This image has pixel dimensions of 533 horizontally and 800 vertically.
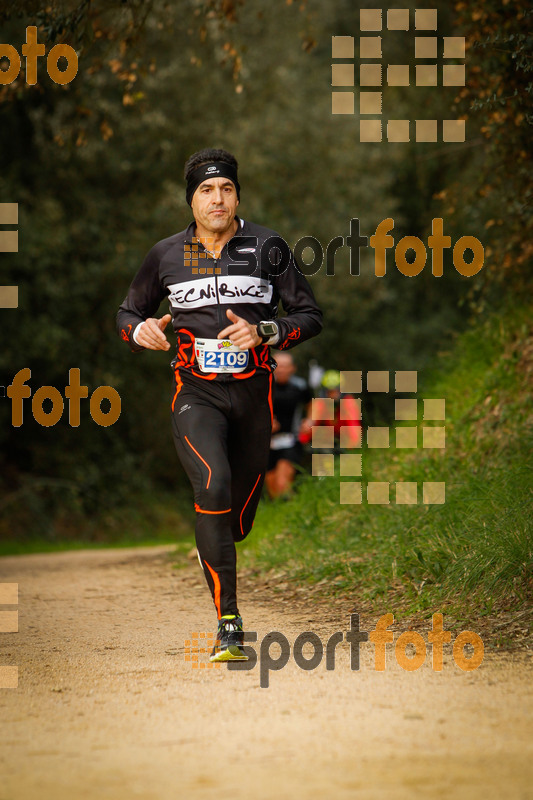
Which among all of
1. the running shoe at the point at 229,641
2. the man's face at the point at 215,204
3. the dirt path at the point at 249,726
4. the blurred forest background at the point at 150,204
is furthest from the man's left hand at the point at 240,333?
the blurred forest background at the point at 150,204

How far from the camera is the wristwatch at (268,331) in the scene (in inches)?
192

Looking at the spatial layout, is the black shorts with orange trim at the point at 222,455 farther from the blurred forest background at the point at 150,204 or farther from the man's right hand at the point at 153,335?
the blurred forest background at the point at 150,204

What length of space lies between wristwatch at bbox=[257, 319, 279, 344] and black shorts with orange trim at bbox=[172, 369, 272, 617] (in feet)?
0.94

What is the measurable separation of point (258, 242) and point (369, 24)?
19113mm

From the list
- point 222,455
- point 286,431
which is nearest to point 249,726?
point 222,455

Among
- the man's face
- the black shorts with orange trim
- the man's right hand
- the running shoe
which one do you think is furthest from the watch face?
the running shoe

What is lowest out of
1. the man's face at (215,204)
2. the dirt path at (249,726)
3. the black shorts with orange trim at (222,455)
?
the dirt path at (249,726)

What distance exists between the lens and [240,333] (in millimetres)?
4801

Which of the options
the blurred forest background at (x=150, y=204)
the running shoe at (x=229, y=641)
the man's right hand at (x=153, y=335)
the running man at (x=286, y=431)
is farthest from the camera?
the blurred forest background at (x=150, y=204)

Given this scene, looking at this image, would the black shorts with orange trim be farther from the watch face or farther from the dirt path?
the dirt path

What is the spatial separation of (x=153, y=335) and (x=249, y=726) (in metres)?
2.09

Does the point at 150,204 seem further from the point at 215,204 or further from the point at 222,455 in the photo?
the point at 222,455

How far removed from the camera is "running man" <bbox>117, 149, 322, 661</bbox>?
192 inches

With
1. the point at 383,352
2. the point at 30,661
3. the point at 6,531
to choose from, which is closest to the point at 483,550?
the point at 30,661
